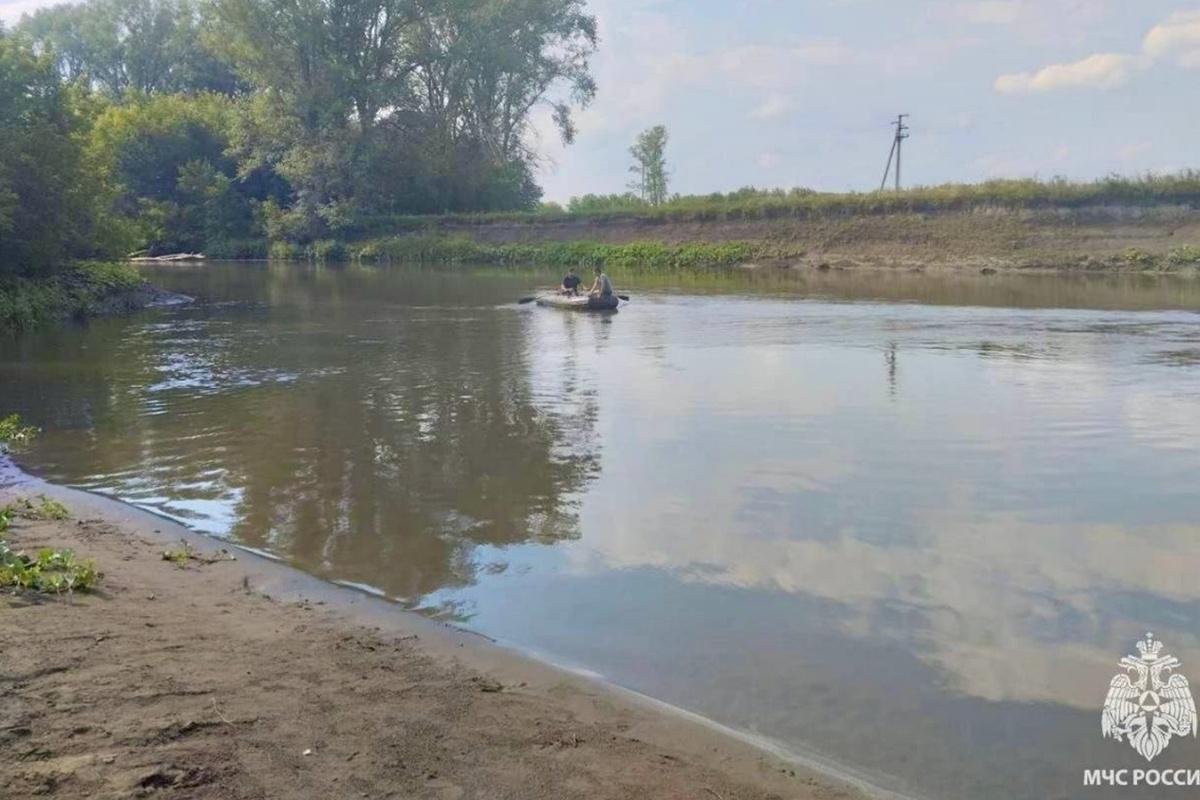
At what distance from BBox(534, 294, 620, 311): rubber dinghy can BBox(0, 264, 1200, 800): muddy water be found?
5.32 meters

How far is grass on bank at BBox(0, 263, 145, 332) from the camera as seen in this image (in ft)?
83.8

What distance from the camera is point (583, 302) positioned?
29.5m

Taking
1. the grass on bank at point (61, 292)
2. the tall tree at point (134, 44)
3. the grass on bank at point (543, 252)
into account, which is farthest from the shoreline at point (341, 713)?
the tall tree at point (134, 44)

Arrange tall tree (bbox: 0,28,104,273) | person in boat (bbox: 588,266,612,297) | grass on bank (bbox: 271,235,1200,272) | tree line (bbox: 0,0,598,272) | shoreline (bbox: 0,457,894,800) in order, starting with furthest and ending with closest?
tree line (bbox: 0,0,598,272) → grass on bank (bbox: 271,235,1200,272) → person in boat (bbox: 588,266,612,297) → tall tree (bbox: 0,28,104,273) → shoreline (bbox: 0,457,894,800)

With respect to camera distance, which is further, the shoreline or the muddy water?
the muddy water

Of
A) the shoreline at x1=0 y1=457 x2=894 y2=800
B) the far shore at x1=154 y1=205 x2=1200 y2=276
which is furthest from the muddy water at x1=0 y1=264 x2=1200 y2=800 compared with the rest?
the far shore at x1=154 y1=205 x2=1200 y2=276

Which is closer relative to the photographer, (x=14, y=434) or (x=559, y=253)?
(x=14, y=434)

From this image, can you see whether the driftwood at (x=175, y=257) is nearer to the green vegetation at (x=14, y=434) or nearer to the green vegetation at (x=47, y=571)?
the green vegetation at (x=14, y=434)

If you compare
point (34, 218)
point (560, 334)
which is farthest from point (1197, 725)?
point (34, 218)

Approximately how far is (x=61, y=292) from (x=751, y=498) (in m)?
24.0

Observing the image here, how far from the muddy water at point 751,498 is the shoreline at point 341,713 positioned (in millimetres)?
464

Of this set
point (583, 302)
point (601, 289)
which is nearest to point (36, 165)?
point (583, 302)

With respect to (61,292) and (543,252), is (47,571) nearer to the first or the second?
(61,292)

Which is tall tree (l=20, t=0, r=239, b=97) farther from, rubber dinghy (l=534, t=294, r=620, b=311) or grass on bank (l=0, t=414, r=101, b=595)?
grass on bank (l=0, t=414, r=101, b=595)
